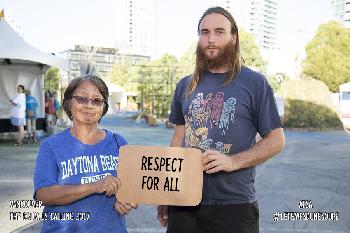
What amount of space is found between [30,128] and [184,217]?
38.1 ft

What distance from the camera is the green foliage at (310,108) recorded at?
20891mm

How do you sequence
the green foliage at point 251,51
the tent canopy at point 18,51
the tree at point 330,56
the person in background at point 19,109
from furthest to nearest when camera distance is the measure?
the green foliage at point 251,51, the tree at point 330,56, the person in background at point 19,109, the tent canopy at point 18,51

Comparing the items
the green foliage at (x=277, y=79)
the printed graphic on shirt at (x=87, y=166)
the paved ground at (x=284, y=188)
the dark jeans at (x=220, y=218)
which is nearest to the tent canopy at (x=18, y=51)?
the paved ground at (x=284, y=188)

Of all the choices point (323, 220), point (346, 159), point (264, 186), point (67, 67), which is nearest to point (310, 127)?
point (346, 159)

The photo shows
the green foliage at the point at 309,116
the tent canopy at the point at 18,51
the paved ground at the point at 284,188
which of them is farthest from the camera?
the green foliage at the point at 309,116

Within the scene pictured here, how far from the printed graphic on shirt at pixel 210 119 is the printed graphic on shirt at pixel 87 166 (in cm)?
47

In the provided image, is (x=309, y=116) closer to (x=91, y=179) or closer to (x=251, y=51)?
(x=91, y=179)

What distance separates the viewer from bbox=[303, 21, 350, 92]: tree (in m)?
41.6

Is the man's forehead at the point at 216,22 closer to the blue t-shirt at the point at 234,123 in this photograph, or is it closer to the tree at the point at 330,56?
the blue t-shirt at the point at 234,123

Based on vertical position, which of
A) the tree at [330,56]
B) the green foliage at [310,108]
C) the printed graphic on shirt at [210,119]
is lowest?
the green foliage at [310,108]

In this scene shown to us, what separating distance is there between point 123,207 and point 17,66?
12.7m

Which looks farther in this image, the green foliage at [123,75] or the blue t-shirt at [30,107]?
the green foliage at [123,75]

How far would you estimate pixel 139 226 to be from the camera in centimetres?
487

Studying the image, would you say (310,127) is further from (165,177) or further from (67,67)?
(165,177)
